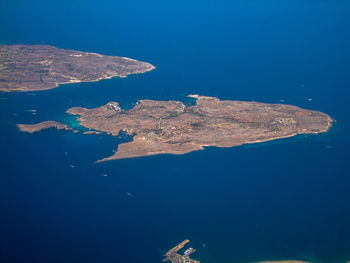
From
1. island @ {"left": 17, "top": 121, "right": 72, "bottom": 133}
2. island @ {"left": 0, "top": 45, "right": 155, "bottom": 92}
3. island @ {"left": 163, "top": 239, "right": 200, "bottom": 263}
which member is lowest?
island @ {"left": 163, "top": 239, "right": 200, "bottom": 263}

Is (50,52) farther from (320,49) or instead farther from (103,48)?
(320,49)

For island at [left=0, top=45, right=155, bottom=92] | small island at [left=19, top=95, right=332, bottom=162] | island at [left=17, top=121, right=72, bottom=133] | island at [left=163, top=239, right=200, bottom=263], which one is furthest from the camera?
island at [left=0, top=45, right=155, bottom=92]

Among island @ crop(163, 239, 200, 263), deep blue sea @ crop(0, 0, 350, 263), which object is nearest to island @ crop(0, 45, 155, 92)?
deep blue sea @ crop(0, 0, 350, 263)

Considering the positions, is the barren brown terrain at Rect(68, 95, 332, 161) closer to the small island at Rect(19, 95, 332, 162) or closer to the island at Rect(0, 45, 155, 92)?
the small island at Rect(19, 95, 332, 162)

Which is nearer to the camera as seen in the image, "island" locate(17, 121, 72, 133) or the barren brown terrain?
the barren brown terrain

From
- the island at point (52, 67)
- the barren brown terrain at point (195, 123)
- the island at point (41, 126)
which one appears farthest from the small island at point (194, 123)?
the island at point (52, 67)

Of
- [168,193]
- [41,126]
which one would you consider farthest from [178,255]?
[41,126]

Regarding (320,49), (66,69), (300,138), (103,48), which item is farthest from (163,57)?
(300,138)
